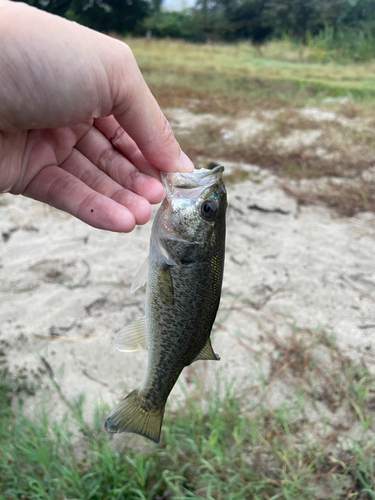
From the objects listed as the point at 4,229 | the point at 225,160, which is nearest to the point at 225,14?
the point at 225,160

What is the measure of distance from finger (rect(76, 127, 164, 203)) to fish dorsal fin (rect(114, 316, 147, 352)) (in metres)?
0.47

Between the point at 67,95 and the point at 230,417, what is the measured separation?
1.56 meters

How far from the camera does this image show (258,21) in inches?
268

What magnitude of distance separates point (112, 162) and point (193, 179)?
498mm

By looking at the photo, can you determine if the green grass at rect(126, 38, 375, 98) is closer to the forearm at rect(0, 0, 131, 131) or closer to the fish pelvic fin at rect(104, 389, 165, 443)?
the forearm at rect(0, 0, 131, 131)

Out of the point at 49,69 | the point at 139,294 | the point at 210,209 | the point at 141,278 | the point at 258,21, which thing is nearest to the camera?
the point at 49,69

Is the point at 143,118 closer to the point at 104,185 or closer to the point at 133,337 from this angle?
the point at 104,185

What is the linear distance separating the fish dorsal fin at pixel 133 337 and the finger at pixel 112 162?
1.54 ft

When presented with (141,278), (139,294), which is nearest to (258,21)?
(139,294)

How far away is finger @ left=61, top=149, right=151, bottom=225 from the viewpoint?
49.4 inches

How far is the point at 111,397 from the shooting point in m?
1.90

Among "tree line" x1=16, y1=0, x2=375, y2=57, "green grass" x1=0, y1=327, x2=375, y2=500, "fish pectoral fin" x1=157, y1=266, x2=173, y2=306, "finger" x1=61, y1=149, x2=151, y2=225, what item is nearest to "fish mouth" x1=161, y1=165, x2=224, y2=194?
"finger" x1=61, y1=149, x2=151, y2=225

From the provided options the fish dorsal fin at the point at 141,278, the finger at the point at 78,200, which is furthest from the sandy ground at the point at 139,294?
the finger at the point at 78,200

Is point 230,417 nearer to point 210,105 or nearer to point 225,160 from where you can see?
point 225,160
